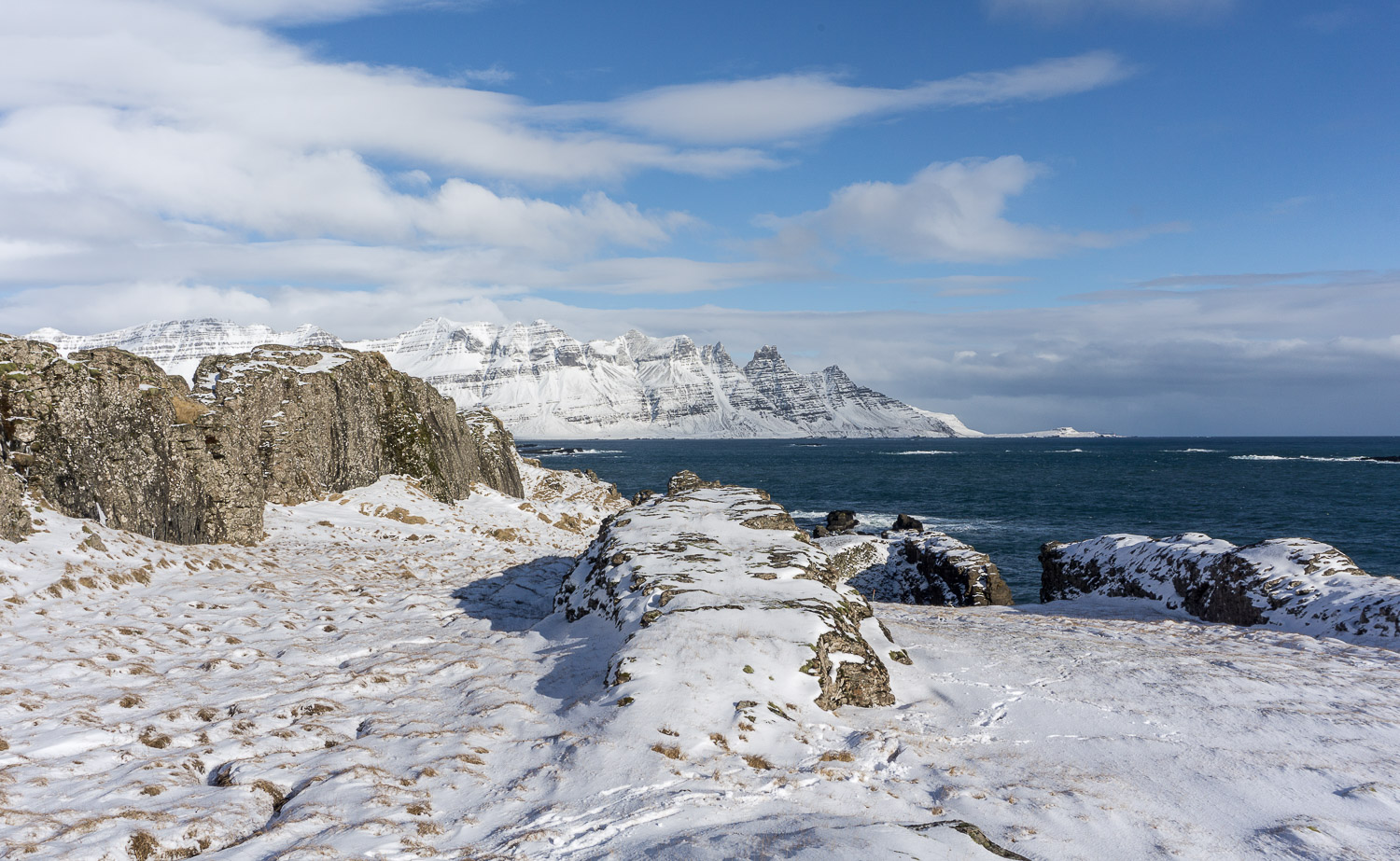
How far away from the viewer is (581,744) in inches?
279

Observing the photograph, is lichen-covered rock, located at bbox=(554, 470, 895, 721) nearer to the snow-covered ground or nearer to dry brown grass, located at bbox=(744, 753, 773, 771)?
the snow-covered ground

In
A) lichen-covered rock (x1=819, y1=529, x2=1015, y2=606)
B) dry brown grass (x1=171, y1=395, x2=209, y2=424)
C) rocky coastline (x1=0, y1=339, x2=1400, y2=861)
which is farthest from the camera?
lichen-covered rock (x1=819, y1=529, x2=1015, y2=606)

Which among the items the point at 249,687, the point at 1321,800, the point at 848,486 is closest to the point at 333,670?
the point at 249,687

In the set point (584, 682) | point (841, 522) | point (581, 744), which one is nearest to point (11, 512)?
point (584, 682)

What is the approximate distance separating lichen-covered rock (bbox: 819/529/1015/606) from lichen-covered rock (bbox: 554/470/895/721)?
11453mm

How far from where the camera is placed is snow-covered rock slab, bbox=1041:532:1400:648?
14312mm

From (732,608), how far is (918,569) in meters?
19.7

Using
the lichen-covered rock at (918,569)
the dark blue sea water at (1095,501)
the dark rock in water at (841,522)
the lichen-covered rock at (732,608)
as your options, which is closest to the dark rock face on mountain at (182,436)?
the lichen-covered rock at (732,608)

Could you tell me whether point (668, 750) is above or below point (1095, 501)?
above

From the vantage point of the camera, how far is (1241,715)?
8.73m

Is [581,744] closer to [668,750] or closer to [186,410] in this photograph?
[668,750]

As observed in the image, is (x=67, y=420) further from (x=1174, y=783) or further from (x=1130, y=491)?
(x=1130, y=491)

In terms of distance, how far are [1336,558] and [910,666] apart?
1362 cm

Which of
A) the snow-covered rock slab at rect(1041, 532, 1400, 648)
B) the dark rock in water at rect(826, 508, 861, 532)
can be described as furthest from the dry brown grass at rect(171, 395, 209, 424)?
the dark rock in water at rect(826, 508, 861, 532)
